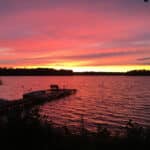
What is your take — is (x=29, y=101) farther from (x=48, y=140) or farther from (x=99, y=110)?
(x=48, y=140)

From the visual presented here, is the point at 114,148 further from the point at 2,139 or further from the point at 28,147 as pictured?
the point at 2,139

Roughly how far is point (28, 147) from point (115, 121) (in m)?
22.5

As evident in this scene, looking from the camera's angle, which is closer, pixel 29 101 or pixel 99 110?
pixel 99 110

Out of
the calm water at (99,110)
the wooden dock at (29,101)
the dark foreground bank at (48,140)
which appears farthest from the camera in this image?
the wooden dock at (29,101)

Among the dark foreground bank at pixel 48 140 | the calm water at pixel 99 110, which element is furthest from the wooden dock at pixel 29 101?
the dark foreground bank at pixel 48 140

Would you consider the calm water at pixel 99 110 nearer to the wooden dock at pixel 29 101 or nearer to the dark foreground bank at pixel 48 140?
the wooden dock at pixel 29 101

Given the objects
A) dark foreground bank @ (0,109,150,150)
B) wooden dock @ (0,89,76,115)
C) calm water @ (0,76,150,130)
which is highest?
dark foreground bank @ (0,109,150,150)

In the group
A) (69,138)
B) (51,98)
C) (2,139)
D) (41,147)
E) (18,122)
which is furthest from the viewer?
(51,98)

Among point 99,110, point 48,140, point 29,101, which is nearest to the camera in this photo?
point 48,140

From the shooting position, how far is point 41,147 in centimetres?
714

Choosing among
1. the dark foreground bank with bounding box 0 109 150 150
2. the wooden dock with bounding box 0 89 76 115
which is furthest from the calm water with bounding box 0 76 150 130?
the dark foreground bank with bounding box 0 109 150 150

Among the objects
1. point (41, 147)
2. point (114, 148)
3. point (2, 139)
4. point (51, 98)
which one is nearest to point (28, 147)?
point (41, 147)

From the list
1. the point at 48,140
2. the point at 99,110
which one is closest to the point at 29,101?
the point at 99,110

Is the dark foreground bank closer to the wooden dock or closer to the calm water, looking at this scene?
the calm water
